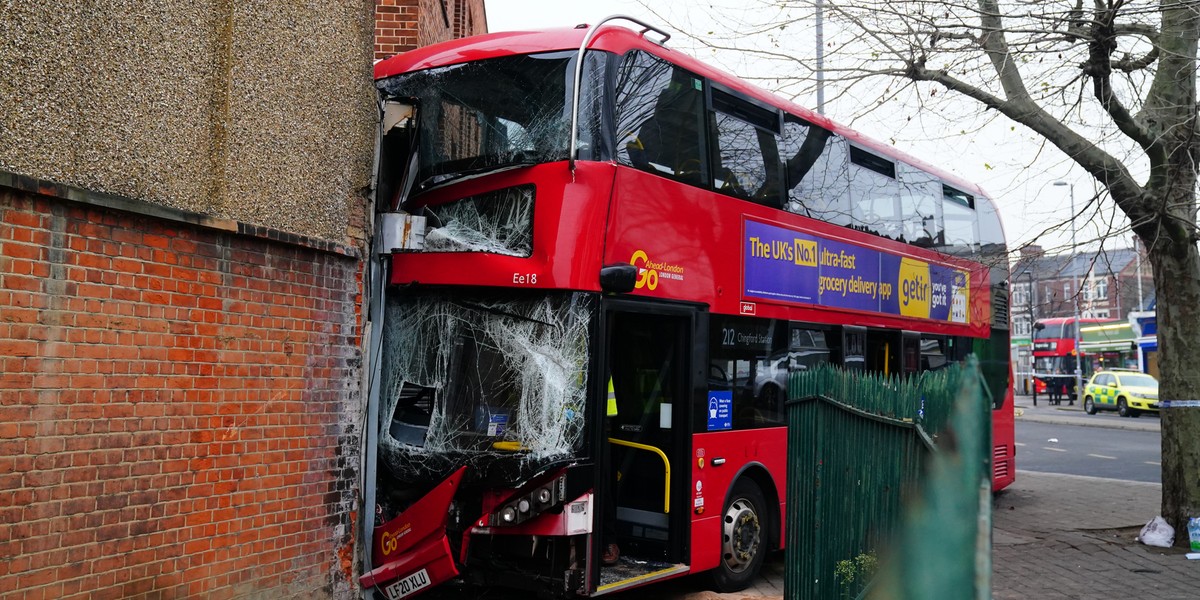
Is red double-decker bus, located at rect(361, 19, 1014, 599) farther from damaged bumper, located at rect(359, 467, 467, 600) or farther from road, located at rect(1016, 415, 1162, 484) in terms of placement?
road, located at rect(1016, 415, 1162, 484)

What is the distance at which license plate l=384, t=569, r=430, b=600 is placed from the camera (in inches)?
252

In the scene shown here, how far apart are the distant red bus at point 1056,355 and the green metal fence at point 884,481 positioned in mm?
48744

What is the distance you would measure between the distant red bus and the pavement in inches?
1555

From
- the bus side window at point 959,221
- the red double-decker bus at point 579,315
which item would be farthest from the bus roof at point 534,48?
the bus side window at point 959,221

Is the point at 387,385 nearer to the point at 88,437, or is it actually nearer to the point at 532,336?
the point at 532,336

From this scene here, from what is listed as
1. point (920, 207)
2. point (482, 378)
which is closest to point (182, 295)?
point (482, 378)

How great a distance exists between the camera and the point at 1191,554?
9.57 metres

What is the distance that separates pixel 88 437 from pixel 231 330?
1117mm

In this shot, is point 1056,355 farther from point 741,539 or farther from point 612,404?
point 612,404

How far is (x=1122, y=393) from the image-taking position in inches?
1420

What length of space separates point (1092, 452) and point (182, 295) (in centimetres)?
2092

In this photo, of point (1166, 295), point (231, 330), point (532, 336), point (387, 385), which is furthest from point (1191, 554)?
point (231, 330)

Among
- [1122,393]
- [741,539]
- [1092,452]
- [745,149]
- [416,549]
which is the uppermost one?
[745,149]

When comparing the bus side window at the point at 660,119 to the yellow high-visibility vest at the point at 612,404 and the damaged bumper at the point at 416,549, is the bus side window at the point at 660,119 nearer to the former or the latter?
the yellow high-visibility vest at the point at 612,404
